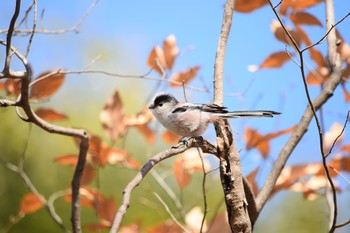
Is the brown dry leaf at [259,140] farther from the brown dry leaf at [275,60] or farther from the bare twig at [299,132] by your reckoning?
the brown dry leaf at [275,60]

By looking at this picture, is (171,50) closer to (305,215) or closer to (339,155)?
(339,155)

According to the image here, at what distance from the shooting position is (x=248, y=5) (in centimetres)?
154

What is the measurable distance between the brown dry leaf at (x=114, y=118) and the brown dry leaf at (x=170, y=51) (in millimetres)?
208

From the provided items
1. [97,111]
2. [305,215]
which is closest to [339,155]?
[305,215]

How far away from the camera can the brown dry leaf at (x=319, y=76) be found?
5.65 ft

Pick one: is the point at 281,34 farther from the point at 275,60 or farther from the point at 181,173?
the point at 181,173

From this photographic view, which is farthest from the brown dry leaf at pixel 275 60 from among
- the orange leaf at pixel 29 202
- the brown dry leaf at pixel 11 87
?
the orange leaf at pixel 29 202

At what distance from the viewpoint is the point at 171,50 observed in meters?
1.74

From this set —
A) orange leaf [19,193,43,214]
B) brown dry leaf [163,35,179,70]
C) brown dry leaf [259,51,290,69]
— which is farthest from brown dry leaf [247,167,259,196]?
orange leaf [19,193,43,214]

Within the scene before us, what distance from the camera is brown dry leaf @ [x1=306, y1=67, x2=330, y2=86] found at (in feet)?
5.65

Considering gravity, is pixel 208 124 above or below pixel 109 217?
above

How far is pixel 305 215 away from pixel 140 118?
4.88ft

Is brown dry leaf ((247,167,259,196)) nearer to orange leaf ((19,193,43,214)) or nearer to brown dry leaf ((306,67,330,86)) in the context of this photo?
brown dry leaf ((306,67,330,86))

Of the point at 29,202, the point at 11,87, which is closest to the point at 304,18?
the point at 11,87
